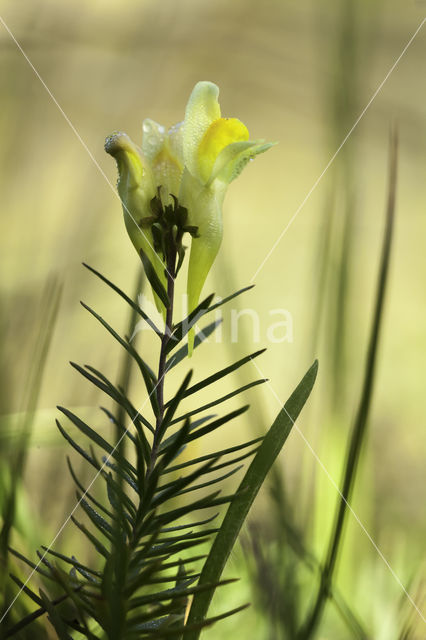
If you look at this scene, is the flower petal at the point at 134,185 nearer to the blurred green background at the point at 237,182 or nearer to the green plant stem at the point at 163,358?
the green plant stem at the point at 163,358

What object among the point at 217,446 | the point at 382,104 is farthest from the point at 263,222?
the point at 217,446

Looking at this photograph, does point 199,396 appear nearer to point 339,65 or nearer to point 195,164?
point 339,65

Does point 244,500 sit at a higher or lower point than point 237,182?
lower

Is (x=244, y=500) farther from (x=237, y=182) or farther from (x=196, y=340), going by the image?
(x=237, y=182)

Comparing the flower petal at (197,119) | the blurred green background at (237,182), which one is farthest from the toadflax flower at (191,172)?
the blurred green background at (237,182)

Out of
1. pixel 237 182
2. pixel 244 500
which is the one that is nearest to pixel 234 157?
pixel 244 500

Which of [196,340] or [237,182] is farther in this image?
[237,182]

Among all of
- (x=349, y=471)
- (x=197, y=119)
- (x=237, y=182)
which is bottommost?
(x=349, y=471)
